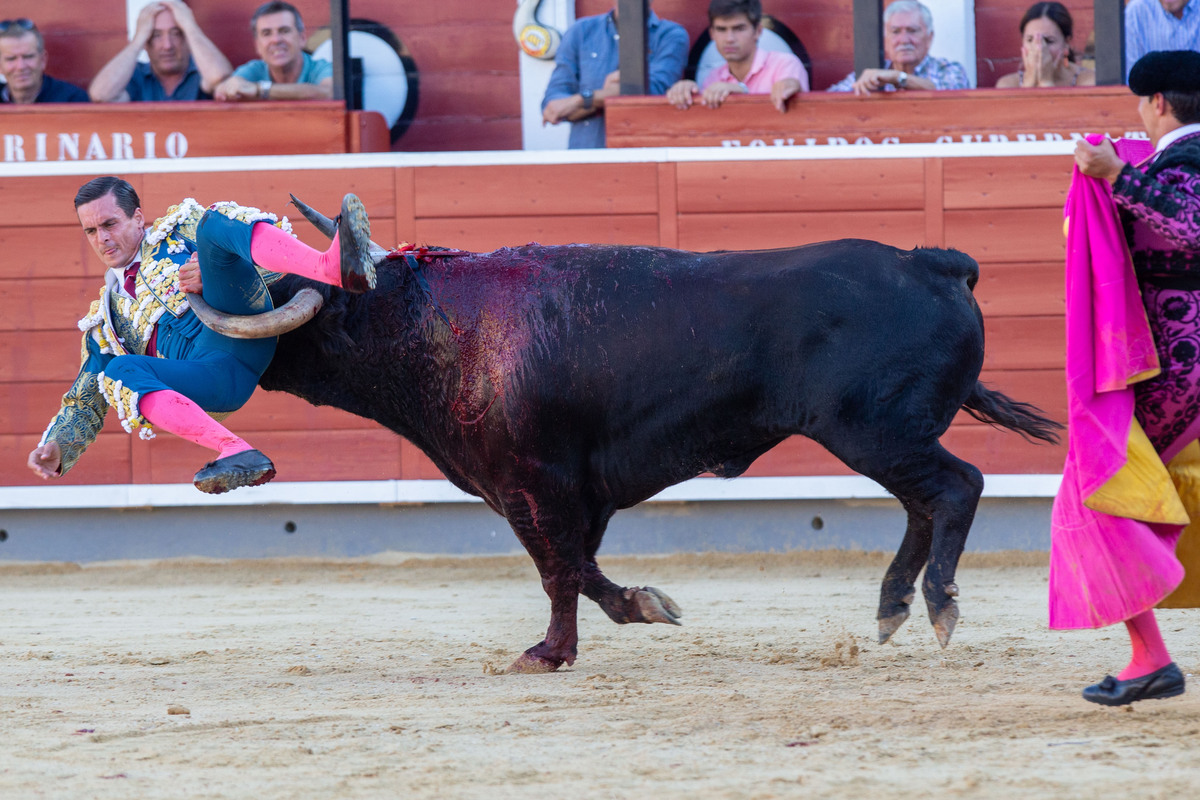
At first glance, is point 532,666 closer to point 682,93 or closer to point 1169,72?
point 1169,72

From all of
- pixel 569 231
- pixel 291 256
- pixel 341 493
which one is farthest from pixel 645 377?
pixel 341 493

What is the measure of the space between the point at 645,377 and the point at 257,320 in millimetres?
1146

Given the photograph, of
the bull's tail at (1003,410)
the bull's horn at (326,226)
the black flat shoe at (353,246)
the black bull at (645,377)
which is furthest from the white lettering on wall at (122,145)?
the bull's tail at (1003,410)

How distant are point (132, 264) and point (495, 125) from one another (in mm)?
3895

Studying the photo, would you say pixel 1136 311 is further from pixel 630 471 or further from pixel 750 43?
pixel 750 43

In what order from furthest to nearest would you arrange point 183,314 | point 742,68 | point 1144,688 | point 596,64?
point 596,64 → point 742,68 → point 183,314 → point 1144,688

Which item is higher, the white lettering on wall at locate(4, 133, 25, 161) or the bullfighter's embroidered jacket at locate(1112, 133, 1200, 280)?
the white lettering on wall at locate(4, 133, 25, 161)

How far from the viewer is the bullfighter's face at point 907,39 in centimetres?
692

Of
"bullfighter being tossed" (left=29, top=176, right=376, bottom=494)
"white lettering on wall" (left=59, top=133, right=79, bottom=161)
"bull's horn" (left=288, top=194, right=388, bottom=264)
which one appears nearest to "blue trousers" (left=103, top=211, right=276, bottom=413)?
"bullfighter being tossed" (left=29, top=176, right=376, bottom=494)

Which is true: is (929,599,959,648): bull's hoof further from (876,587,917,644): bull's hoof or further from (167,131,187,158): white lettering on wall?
(167,131,187,158): white lettering on wall

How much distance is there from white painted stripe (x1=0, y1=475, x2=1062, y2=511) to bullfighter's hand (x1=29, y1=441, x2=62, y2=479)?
3001mm

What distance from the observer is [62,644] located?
4.82 meters

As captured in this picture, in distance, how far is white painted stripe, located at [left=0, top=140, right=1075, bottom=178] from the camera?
690 cm

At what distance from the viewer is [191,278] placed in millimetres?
4000
